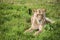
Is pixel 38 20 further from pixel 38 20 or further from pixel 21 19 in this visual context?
pixel 21 19

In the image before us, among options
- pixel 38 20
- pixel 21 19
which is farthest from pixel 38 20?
pixel 21 19

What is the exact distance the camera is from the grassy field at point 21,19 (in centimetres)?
696

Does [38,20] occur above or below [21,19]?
above

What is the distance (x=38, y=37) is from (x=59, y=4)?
415 centimetres

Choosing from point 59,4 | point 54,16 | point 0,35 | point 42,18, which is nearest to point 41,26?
point 42,18

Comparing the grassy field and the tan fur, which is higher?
the tan fur

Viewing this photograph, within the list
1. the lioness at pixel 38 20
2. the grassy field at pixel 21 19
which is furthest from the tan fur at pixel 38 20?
the grassy field at pixel 21 19

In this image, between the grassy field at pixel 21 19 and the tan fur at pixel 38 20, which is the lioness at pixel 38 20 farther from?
the grassy field at pixel 21 19

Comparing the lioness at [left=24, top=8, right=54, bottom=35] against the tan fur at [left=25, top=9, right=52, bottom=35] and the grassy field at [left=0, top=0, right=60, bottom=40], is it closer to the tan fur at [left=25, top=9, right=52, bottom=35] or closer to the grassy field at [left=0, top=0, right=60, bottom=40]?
the tan fur at [left=25, top=9, right=52, bottom=35]

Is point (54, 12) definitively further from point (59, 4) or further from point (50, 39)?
point (50, 39)

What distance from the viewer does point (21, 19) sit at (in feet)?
28.9

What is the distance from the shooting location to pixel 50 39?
671cm

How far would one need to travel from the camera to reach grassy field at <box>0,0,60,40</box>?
6.96m

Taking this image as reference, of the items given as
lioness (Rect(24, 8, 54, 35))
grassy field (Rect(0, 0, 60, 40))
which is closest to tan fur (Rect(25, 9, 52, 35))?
lioness (Rect(24, 8, 54, 35))
